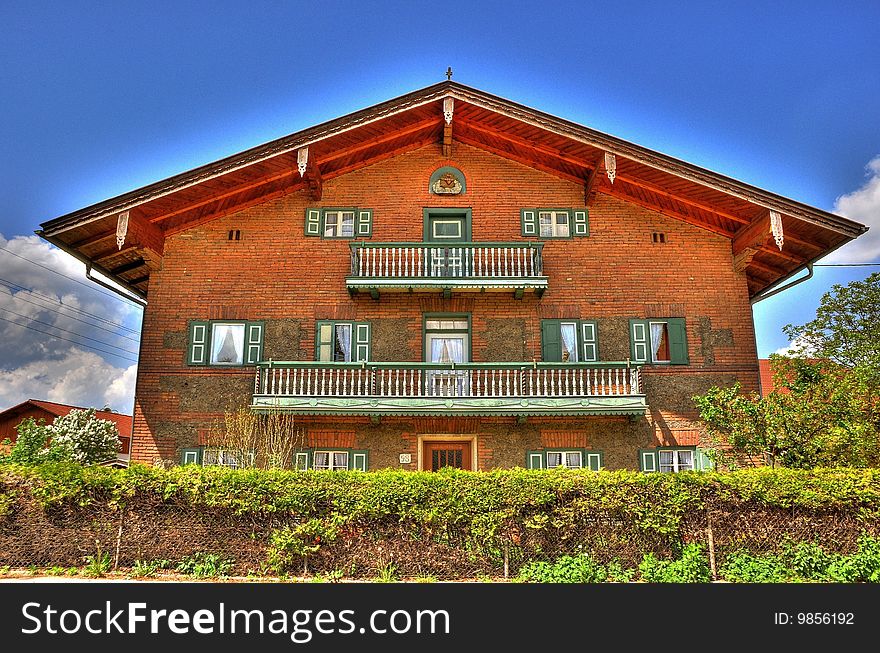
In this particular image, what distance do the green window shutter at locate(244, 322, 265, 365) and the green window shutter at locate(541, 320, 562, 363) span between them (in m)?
7.21

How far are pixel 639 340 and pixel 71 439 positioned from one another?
1526 cm

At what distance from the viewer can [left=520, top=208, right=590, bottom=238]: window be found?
20.3 metres

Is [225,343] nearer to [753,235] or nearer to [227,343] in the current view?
[227,343]

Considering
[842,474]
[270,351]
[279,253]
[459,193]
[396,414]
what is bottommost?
[842,474]

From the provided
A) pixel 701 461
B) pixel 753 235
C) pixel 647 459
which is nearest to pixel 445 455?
pixel 647 459

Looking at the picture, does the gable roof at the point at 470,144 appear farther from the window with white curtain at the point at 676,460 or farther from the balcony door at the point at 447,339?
the window with white curtain at the point at 676,460

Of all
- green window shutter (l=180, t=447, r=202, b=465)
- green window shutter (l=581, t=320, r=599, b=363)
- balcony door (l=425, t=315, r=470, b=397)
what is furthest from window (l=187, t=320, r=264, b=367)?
green window shutter (l=581, t=320, r=599, b=363)

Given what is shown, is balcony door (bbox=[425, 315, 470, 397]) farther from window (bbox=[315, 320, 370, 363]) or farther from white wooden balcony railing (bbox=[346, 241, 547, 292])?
window (bbox=[315, 320, 370, 363])

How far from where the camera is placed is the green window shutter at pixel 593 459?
18359mm

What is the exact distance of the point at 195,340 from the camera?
763 inches

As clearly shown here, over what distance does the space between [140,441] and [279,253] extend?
5904 millimetres

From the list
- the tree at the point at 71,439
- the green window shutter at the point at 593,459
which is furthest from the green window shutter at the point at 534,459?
the tree at the point at 71,439

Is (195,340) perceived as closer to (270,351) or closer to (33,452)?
(270,351)
